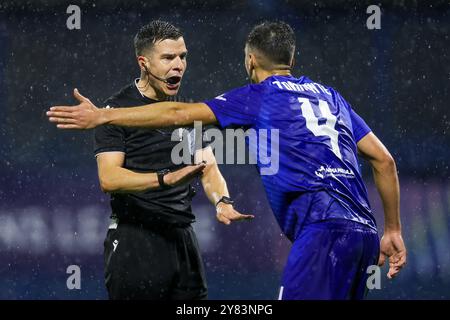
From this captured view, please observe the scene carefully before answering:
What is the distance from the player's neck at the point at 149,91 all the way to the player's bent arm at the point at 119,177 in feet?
1.52

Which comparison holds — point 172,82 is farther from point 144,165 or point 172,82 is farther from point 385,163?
point 385,163

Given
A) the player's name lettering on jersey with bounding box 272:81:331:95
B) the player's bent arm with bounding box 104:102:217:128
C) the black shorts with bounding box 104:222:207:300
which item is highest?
the player's name lettering on jersey with bounding box 272:81:331:95

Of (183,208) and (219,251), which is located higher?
(183,208)

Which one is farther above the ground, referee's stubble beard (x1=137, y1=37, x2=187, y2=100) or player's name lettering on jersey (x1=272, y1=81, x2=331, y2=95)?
referee's stubble beard (x1=137, y1=37, x2=187, y2=100)

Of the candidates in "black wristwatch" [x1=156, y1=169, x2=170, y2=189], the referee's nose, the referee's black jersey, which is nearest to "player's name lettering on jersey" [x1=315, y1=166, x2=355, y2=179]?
"black wristwatch" [x1=156, y1=169, x2=170, y2=189]

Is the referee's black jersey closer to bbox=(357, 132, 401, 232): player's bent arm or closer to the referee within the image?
the referee

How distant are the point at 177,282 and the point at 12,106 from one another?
4563 mm

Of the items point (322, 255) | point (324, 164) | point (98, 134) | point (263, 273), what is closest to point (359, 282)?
point (322, 255)

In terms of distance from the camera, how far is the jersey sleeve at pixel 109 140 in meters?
5.16

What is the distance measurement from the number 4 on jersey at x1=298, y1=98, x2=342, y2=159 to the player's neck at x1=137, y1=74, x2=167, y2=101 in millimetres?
1277

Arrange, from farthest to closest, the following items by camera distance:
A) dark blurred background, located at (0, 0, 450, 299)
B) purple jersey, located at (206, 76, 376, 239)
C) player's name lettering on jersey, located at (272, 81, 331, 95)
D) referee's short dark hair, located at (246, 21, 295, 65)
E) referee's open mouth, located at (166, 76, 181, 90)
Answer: dark blurred background, located at (0, 0, 450, 299)
referee's open mouth, located at (166, 76, 181, 90)
referee's short dark hair, located at (246, 21, 295, 65)
player's name lettering on jersey, located at (272, 81, 331, 95)
purple jersey, located at (206, 76, 376, 239)

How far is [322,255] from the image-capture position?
4191 millimetres

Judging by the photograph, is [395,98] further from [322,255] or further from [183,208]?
[322,255]

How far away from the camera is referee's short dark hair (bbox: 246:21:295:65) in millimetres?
4578
